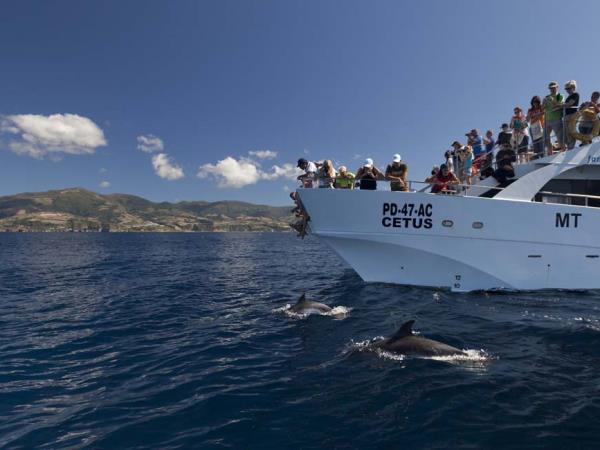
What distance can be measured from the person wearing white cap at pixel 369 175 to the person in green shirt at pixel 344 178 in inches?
11.2

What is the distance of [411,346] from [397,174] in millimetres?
7165

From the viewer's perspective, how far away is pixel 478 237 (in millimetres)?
12117

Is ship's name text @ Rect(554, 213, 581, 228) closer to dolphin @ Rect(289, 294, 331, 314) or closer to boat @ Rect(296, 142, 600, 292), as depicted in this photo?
boat @ Rect(296, 142, 600, 292)

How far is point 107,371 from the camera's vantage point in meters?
7.22

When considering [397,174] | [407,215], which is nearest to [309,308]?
[407,215]

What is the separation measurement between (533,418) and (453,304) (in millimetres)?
6555

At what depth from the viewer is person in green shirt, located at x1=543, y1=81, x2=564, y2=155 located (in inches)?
497

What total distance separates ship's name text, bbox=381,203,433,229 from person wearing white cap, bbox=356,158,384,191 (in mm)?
889

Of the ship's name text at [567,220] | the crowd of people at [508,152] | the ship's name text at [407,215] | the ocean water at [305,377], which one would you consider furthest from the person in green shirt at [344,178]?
the ship's name text at [567,220]

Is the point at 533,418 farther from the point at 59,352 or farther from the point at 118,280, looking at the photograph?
the point at 118,280

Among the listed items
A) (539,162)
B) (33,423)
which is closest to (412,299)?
(539,162)

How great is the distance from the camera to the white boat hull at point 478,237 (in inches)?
471

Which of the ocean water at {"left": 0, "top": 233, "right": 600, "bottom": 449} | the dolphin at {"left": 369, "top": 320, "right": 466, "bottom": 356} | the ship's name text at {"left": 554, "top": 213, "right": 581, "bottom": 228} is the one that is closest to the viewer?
the ocean water at {"left": 0, "top": 233, "right": 600, "bottom": 449}

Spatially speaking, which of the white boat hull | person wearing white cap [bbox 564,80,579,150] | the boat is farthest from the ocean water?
person wearing white cap [bbox 564,80,579,150]
